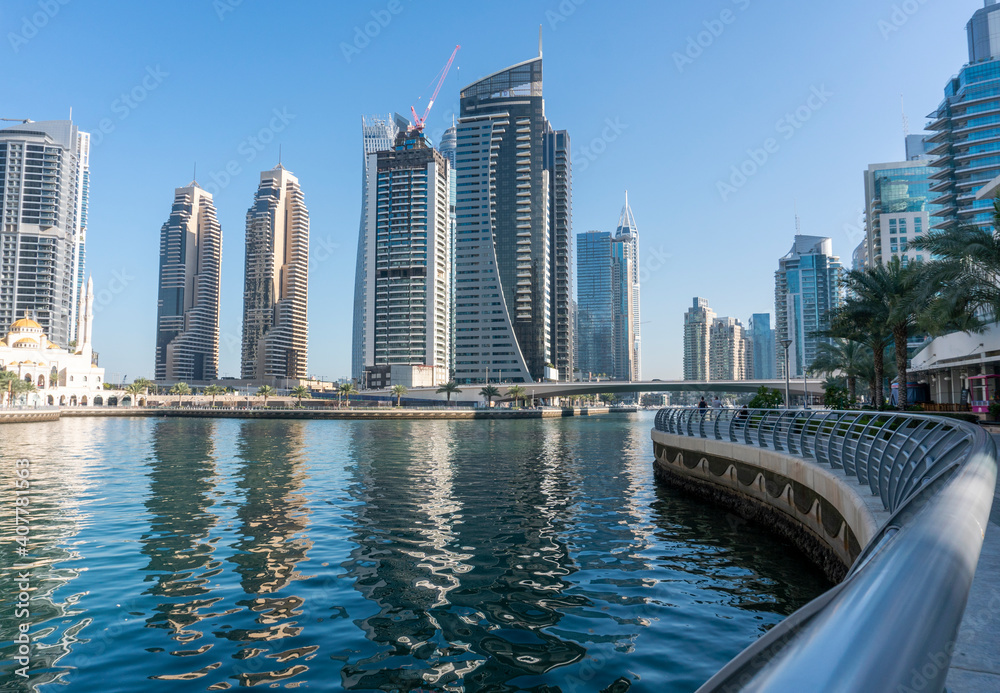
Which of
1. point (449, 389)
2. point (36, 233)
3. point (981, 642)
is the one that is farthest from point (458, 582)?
point (36, 233)

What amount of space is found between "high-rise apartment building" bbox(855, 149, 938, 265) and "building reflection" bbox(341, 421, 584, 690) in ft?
514

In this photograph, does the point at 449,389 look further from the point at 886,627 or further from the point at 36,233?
the point at 886,627

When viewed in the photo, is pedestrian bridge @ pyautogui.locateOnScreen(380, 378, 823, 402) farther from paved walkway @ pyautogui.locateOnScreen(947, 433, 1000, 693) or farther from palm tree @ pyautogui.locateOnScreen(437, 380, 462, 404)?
paved walkway @ pyautogui.locateOnScreen(947, 433, 1000, 693)

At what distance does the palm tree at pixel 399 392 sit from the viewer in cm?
16012

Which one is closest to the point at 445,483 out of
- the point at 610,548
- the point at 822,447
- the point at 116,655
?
the point at 610,548

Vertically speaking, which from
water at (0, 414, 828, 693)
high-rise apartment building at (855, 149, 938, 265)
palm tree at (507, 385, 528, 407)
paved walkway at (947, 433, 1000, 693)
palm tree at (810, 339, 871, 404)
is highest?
high-rise apartment building at (855, 149, 938, 265)

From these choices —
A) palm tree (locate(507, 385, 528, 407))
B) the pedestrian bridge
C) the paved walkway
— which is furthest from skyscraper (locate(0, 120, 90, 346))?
the paved walkway

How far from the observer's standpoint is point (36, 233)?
188 metres

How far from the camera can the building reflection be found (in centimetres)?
909

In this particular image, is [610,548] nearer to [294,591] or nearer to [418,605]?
[418,605]

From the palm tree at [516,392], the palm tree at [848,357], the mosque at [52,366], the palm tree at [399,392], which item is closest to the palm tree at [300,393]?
the palm tree at [399,392]

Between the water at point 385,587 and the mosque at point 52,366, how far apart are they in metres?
143

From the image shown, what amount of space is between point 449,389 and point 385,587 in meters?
147

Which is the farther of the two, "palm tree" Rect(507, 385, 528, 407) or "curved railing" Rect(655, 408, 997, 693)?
"palm tree" Rect(507, 385, 528, 407)
